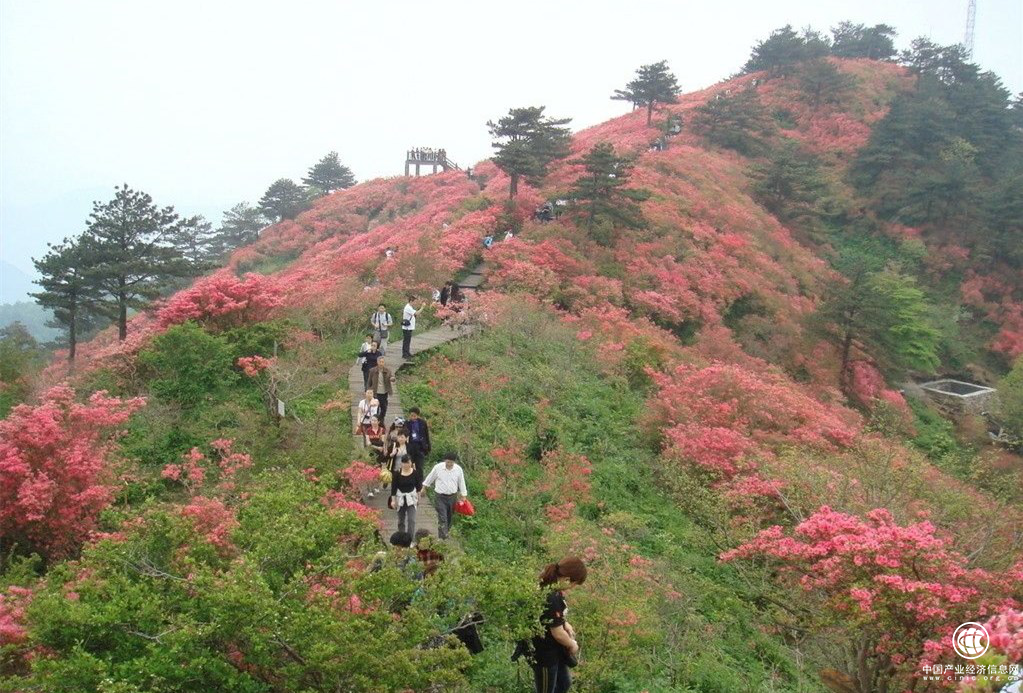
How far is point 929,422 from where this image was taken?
2538cm

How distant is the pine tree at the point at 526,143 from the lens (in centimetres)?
2738

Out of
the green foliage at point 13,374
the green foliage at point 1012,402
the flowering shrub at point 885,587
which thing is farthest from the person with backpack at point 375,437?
the green foliage at point 1012,402

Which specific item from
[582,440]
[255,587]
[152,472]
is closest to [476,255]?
[582,440]

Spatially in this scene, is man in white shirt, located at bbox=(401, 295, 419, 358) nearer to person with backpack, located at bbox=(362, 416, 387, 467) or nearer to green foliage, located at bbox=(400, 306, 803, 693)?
green foliage, located at bbox=(400, 306, 803, 693)

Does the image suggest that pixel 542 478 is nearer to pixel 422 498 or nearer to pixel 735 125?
pixel 422 498

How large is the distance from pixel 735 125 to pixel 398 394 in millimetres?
32303

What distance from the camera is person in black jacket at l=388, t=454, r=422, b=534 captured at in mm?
9141

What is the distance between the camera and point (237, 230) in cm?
5084

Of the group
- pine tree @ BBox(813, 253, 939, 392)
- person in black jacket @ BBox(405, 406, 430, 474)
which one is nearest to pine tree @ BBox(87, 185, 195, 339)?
person in black jacket @ BBox(405, 406, 430, 474)

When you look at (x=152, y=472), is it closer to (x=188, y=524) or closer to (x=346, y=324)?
(x=188, y=524)

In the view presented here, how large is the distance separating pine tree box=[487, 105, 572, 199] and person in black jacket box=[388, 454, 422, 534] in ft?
65.0

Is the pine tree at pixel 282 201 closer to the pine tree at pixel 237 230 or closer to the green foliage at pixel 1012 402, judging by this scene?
the pine tree at pixel 237 230

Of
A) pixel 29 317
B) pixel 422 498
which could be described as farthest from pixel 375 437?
pixel 29 317

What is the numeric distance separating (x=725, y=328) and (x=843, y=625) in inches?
634
